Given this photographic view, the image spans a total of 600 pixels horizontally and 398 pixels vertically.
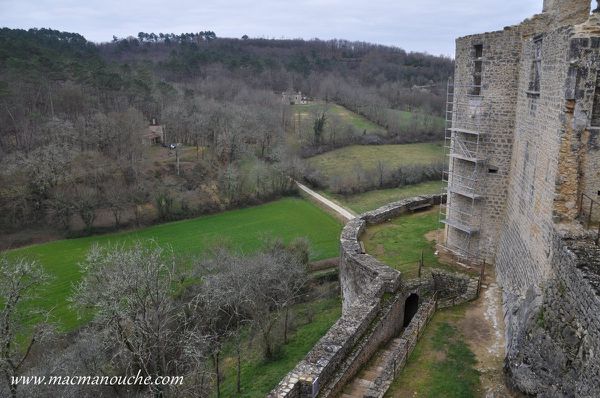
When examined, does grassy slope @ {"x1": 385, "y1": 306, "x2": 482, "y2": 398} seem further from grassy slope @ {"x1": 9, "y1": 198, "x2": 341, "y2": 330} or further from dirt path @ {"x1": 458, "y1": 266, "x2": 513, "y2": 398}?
grassy slope @ {"x1": 9, "y1": 198, "x2": 341, "y2": 330}

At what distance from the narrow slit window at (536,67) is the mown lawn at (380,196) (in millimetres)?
25681

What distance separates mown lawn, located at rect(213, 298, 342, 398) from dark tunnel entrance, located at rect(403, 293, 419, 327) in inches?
151

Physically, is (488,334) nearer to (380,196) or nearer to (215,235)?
(215,235)

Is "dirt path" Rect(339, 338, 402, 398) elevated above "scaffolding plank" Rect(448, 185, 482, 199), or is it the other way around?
"scaffolding plank" Rect(448, 185, 482, 199)

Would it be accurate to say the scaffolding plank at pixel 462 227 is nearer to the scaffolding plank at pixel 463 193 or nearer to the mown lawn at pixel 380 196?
the scaffolding plank at pixel 463 193

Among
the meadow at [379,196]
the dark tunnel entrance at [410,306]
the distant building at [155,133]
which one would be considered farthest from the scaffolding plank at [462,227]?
the distant building at [155,133]

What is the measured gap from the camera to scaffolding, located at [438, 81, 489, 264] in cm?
1509

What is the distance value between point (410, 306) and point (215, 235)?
1831 cm

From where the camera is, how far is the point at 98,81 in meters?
45.6

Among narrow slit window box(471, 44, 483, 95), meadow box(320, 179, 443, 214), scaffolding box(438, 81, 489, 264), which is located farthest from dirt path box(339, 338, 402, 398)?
meadow box(320, 179, 443, 214)

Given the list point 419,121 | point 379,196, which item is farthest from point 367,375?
point 419,121

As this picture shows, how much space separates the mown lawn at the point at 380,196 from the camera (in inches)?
1556

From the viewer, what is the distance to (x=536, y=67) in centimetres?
1230

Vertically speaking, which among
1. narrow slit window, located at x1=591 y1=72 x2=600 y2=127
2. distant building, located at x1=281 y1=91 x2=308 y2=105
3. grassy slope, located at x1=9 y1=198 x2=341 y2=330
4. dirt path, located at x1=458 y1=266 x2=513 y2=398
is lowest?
grassy slope, located at x1=9 y1=198 x2=341 y2=330
